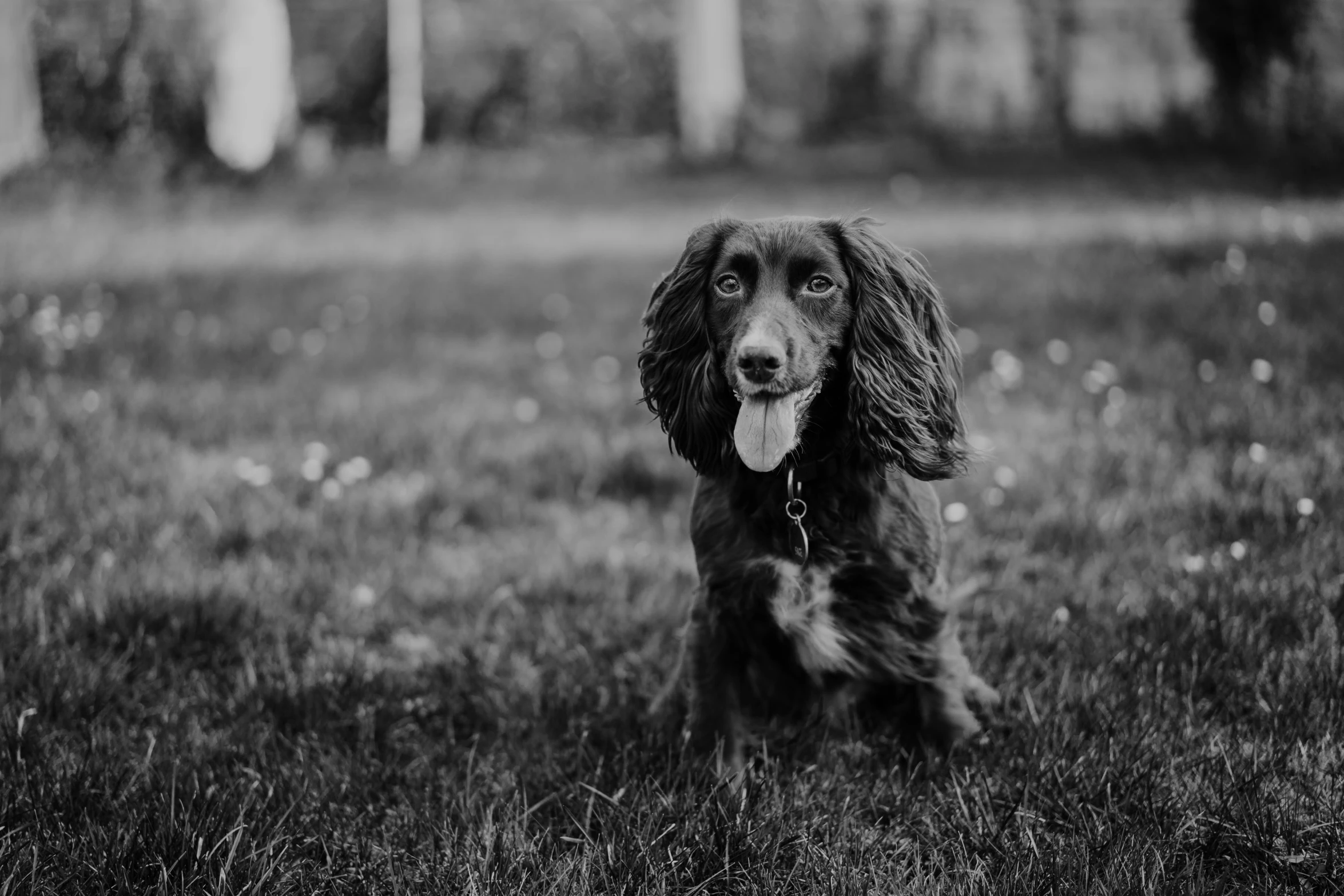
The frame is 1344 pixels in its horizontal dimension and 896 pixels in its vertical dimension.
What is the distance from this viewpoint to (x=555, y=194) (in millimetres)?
12719

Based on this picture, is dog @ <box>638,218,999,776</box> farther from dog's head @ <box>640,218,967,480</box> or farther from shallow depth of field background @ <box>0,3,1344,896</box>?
shallow depth of field background @ <box>0,3,1344,896</box>

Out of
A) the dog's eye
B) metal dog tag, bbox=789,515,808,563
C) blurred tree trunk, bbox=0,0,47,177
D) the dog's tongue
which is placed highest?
blurred tree trunk, bbox=0,0,47,177

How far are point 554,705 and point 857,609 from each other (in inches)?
34.4

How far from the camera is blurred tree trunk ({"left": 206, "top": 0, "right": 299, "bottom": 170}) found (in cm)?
1127

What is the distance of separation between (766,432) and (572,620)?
4.35 feet

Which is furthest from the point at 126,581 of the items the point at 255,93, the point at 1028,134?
the point at 1028,134

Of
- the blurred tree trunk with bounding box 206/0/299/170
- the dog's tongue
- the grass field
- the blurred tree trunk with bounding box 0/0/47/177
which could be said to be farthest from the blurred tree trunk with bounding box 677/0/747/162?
the dog's tongue

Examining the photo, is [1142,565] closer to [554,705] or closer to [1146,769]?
[1146,769]

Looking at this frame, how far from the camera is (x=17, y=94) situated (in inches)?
452

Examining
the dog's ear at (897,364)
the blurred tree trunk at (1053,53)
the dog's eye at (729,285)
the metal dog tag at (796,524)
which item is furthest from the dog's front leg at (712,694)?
the blurred tree trunk at (1053,53)

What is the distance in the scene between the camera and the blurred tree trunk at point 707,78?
13867 millimetres

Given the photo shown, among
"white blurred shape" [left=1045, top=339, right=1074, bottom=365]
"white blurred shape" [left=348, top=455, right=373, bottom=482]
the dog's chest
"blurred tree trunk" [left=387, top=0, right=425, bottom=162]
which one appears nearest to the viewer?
the dog's chest

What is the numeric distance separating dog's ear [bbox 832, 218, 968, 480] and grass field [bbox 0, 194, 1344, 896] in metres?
0.73

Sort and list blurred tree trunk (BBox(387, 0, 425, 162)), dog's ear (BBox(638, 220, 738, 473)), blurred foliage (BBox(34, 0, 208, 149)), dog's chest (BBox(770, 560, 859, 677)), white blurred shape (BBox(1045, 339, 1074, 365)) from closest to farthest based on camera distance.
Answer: dog's chest (BBox(770, 560, 859, 677)), dog's ear (BBox(638, 220, 738, 473)), white blurred shape (BBox(1045, 339, 1074, 365)), blurred foliage (BBox(34, 0, 208, 149)), blurred tree trunk (BBox(387, 0, 425, 162))
